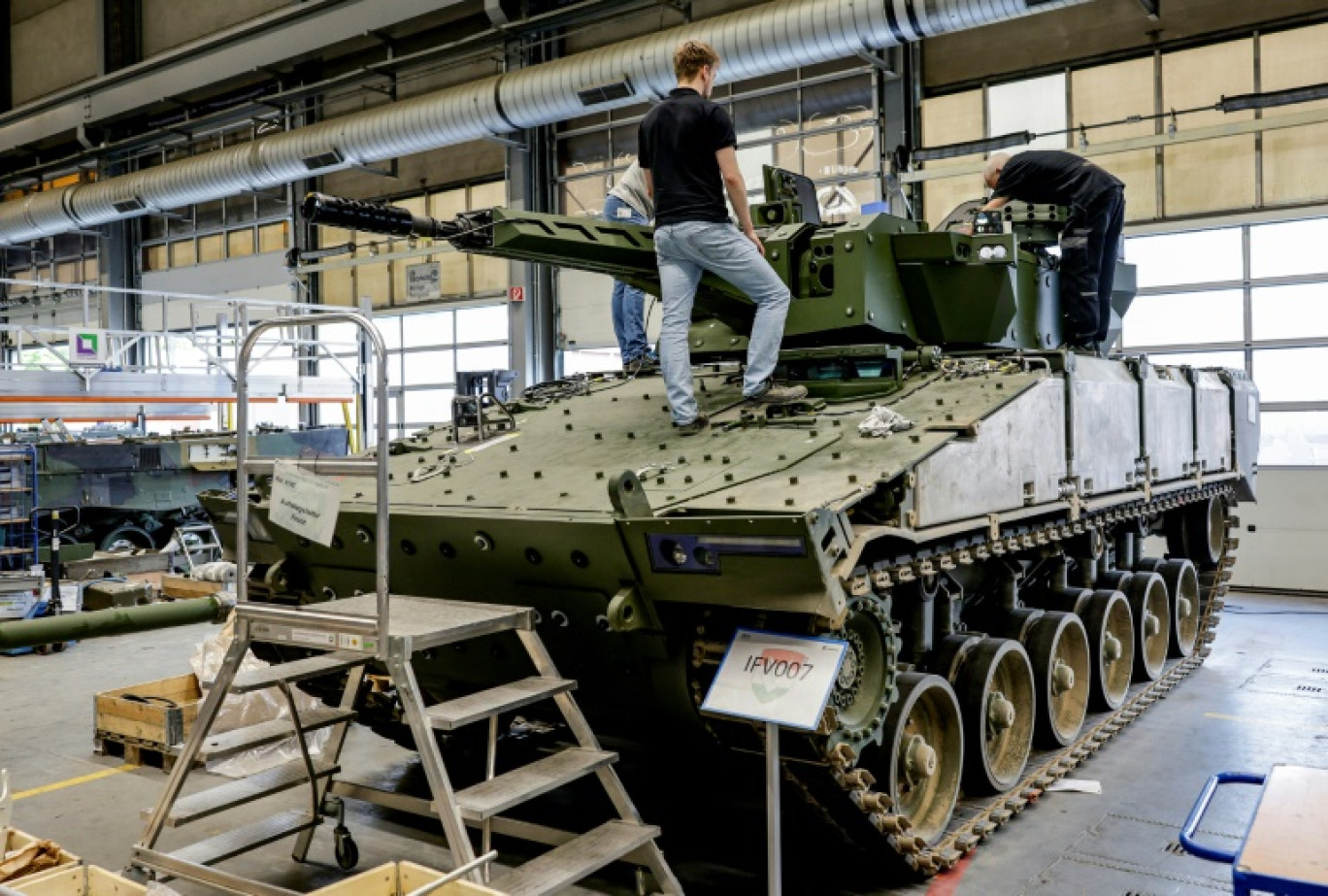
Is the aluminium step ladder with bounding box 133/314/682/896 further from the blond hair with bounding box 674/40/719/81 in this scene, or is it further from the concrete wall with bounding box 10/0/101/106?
the concrete wall with bounding box 10/0/101/106

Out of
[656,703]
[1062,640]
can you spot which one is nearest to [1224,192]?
[1062,640]

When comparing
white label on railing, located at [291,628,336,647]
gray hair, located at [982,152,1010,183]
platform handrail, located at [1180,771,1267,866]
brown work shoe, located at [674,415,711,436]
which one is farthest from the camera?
gray hair, located at [982,152,1010,183]

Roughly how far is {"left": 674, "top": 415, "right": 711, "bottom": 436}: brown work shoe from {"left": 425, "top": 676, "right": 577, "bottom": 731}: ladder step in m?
1.54

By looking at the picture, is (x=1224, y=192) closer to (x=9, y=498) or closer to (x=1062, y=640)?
(x=1062, y=640)

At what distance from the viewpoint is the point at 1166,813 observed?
17.7 feet

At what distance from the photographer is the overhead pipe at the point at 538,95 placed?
37.2 feet

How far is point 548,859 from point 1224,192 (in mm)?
10894

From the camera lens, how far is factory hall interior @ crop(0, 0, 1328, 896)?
13.1ft

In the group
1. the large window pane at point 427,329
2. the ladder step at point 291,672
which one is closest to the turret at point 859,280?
the ladder step at point 291,672

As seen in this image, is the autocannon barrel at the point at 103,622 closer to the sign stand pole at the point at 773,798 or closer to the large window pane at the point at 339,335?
the sign stand pole at the point at 773,798

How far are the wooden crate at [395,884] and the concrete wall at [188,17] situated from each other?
62.5 ft

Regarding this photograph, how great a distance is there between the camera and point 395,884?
3.61 metres

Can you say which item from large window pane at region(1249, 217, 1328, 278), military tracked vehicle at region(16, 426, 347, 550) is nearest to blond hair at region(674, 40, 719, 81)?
large window pane at region(1249, 217, 1328, 278)

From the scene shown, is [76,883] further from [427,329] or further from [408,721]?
[427,329]
